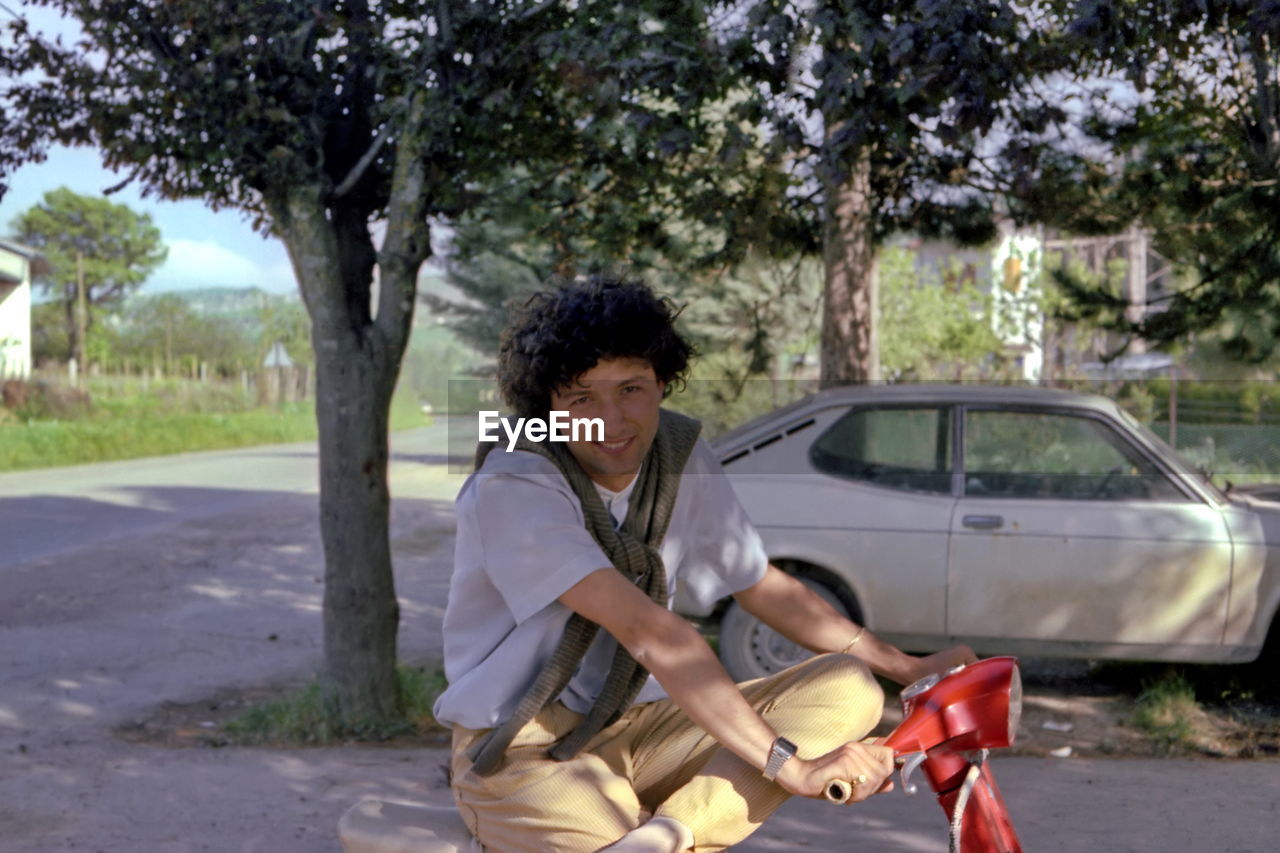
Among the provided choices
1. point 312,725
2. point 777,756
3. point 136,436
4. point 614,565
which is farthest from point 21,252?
point 777,756

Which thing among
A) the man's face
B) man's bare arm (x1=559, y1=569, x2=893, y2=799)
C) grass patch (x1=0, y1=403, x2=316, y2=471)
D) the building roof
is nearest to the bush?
grass patch (x1=0, y1=403, x2=316, y2=471)

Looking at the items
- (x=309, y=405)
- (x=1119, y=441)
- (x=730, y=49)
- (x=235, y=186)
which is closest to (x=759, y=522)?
(x=1119, y=441)

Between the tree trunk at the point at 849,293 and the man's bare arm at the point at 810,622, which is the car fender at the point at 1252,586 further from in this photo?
the man's bare arm at the point at 810,622

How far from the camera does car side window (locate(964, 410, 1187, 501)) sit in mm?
7074

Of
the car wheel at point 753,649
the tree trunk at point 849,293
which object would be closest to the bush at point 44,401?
the tree trunk at point 849,293

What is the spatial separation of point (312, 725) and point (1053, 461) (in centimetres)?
401

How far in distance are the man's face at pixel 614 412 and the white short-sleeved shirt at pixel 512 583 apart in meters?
0.09

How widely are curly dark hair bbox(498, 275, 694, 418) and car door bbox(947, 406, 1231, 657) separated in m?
4.55

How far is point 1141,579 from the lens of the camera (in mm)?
6828

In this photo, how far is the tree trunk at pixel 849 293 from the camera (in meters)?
9.21

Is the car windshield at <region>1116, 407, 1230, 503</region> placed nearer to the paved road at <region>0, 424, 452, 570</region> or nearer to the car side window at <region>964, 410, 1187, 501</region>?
the car side window at <region>964, 410, 1187, 501</region>

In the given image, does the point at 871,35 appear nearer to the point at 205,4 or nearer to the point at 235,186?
the point at 205,4

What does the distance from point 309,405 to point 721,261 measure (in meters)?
42.7

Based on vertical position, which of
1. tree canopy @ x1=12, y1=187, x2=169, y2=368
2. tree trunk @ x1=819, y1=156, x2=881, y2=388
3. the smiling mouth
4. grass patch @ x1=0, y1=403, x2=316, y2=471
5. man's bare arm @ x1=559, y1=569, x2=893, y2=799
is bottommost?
grass patch @ x1=0, y1=403, x2=316, y2=471
